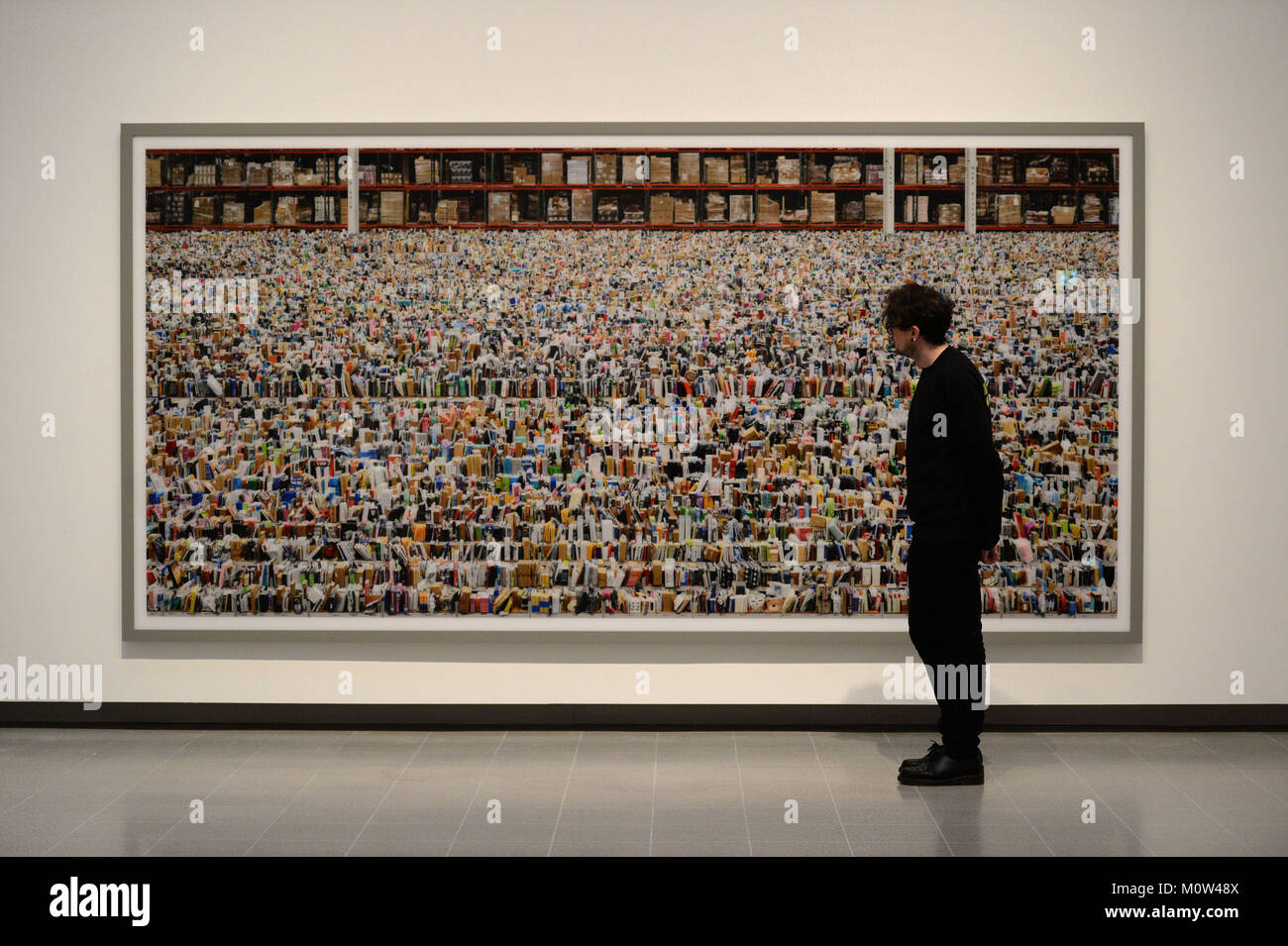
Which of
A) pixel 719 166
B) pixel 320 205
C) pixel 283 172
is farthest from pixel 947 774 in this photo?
pixel 283 172

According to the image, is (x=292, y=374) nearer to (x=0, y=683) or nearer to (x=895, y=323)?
(x=0, y=683)

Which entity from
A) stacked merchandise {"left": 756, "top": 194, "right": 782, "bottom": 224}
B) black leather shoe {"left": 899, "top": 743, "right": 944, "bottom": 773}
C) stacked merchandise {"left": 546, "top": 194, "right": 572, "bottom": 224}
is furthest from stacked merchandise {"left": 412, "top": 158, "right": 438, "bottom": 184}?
black leather shoe {"left": 899, "top": 743, "right": 944, "bottom": 773}

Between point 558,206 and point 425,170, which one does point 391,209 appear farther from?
point 558,206

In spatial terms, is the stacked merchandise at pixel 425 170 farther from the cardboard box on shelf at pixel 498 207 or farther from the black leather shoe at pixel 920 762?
the black leather shoe at pixel 920 762

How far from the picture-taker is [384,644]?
455cm

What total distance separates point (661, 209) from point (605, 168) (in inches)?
10.2

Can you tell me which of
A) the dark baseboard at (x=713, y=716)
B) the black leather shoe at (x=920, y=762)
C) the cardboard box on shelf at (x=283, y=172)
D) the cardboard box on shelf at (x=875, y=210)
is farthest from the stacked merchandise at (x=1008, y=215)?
the cardboard box on shelf at (x=283, y=172)

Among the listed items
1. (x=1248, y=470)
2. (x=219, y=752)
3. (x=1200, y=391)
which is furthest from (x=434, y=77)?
(x=1248, y=470)

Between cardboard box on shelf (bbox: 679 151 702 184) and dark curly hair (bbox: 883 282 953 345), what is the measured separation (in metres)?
0.99

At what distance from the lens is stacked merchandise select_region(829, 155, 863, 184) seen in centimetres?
446

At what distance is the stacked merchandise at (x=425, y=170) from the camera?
14.7ft

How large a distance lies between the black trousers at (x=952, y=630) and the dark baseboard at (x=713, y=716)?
645mm

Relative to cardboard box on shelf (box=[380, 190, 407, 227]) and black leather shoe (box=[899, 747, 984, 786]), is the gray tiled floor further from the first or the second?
cardboard box on shelf (box=[380, 190, 407, 227])

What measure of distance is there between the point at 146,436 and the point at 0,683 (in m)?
1.11
